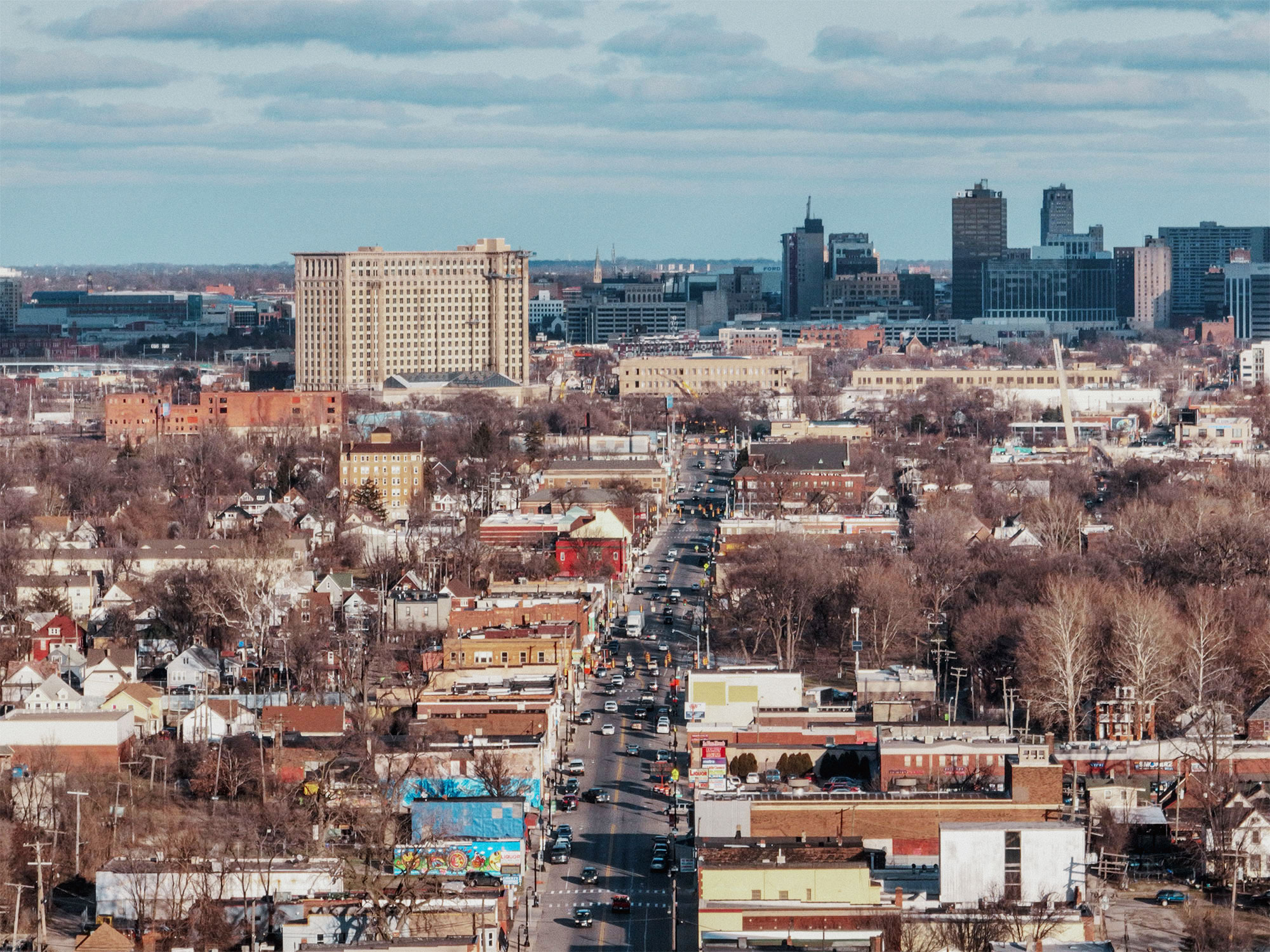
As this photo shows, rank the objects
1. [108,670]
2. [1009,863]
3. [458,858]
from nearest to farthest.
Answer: [1009,863] → [458,858] → [108,670]

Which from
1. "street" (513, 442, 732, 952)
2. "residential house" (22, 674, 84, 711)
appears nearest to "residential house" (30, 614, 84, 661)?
"residential house" (22, 674, 84, 711)

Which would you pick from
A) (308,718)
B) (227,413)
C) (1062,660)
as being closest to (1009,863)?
(1062,660)

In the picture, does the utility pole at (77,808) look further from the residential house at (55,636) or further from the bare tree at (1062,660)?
the bare tree at (1062,660)

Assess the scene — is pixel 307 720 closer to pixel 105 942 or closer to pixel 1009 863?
pixel 105 942

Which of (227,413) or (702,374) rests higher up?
(702,374)

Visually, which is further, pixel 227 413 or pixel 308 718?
pixel 227 413

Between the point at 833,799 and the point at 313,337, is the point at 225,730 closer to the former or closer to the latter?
the point at 833,799

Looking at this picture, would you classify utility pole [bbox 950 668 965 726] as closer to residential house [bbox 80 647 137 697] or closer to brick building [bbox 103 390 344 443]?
residential house [bbox 80 647 137 697]

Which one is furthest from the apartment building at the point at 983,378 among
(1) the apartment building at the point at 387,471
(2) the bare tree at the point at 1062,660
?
(2) the bare tree at the point at 1062,660
